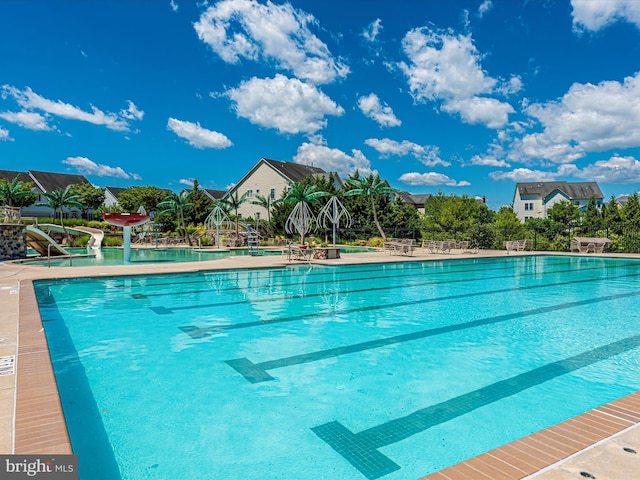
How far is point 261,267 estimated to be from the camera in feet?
55.6

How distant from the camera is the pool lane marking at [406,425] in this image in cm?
333

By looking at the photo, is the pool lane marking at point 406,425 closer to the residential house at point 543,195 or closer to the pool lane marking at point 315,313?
the pool lane marking at point 315,313

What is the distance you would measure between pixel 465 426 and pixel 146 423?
10.4ft

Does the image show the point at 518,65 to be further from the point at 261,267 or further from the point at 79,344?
the point at 79,344

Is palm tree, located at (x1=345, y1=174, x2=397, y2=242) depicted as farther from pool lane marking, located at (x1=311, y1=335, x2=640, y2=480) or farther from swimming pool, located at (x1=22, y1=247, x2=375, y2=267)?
pool lane marking, located at (x1=311, y1=335, x2=640, y2=480)

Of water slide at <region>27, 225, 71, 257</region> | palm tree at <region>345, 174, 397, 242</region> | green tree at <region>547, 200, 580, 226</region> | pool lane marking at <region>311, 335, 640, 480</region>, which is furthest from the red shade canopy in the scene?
green tree at <region>547, 200, 580, 226</region>

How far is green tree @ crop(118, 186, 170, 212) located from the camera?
56.5 m

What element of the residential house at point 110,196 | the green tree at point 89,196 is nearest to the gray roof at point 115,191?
the residential house at point 110,196

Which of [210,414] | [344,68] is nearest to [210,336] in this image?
[210,414]

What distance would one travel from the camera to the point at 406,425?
12.9 feet

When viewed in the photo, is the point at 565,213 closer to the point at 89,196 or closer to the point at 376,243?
the point at 376,243

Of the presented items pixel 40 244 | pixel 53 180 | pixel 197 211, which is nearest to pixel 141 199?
pixel 53 180

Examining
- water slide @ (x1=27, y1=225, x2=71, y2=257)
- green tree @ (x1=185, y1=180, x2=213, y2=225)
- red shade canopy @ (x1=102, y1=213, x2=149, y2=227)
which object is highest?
green tree @ (x1=185, y1=180, x2=213, y2=225)

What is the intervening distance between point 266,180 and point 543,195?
47949 millimetres
